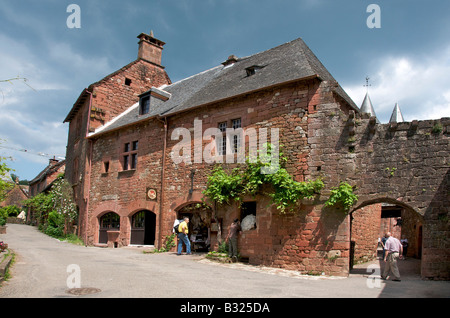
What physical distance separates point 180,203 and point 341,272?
6585 millimetres

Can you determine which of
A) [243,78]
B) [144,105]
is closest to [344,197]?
[243,78]

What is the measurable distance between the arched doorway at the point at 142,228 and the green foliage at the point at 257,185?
4727 millimetres

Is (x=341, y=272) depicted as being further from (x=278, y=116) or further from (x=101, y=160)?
(x=101, y=160)

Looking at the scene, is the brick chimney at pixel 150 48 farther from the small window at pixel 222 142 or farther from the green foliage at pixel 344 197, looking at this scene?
the green foliage at pixel 344 197

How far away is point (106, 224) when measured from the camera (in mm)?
19250

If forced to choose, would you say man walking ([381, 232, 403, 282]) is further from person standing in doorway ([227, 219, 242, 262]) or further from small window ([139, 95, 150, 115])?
small window ([139, 95, 150, 115])

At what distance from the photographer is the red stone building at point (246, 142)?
1061cm

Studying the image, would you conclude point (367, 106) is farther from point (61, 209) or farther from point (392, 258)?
point (392, 258)

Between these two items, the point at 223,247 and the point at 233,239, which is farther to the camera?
the point at 223,247

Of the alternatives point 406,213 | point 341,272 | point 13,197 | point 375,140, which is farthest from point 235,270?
point 13,197

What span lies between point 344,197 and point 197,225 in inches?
265

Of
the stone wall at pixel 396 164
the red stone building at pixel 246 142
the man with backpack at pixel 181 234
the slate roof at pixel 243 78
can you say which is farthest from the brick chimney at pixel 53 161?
the stone wall at pixel 396 164

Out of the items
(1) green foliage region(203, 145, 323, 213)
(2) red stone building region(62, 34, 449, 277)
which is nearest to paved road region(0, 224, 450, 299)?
(2) red stone building region(62, 34, 449, 277)

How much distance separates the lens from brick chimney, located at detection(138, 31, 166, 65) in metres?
22.9
